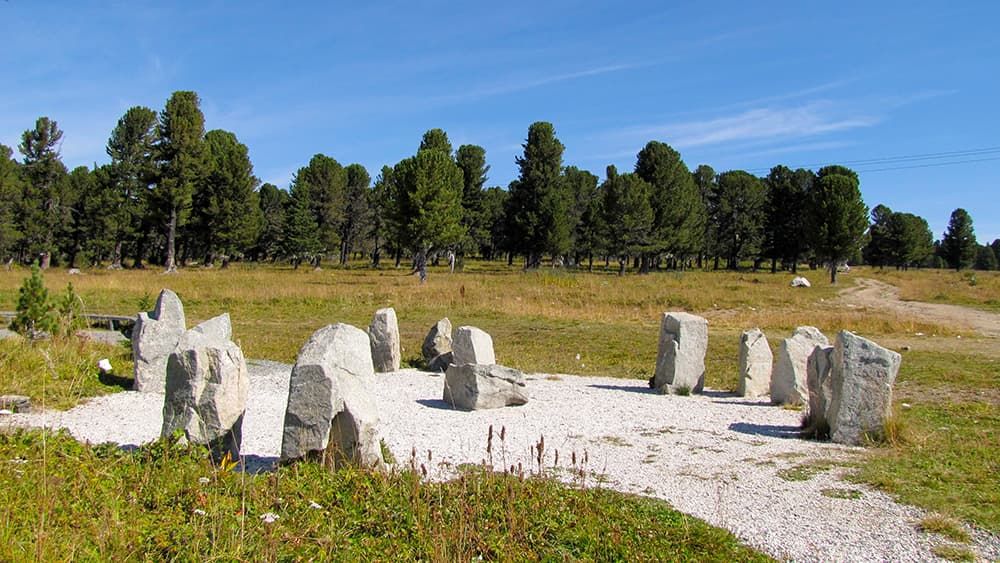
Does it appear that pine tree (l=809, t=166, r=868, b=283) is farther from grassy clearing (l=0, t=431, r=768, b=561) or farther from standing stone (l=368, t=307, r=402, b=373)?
grassy clearing (l=0, t=431, r=768, b=561)

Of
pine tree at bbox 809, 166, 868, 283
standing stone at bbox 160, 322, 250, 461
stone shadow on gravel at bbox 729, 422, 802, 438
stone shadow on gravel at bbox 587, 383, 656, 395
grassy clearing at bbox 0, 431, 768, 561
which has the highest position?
pine tree at bbox 809, 166, 868, 283

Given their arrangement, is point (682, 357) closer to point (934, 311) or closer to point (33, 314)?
point (33, 314)

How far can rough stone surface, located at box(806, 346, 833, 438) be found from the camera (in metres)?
9.19

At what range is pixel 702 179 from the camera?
90.6m

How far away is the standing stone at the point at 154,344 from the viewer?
11164 millimetres

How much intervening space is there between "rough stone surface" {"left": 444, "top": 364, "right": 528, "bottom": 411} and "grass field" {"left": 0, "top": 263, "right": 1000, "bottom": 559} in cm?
424

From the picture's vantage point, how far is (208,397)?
7.22 meters

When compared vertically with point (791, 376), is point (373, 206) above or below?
above

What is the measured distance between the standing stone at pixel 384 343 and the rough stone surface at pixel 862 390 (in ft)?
27.7

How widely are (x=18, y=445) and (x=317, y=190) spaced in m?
71.5

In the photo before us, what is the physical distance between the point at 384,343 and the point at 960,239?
362 feet

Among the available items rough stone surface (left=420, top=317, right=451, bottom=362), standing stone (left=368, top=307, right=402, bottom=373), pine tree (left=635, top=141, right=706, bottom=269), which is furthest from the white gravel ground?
pine tree (left=635, top=141, right=706, bottom=269)

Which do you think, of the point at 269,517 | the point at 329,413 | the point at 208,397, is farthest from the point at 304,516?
the point at 208,397

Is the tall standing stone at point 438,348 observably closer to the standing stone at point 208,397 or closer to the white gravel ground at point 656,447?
the white gravel ground at point 656,447
